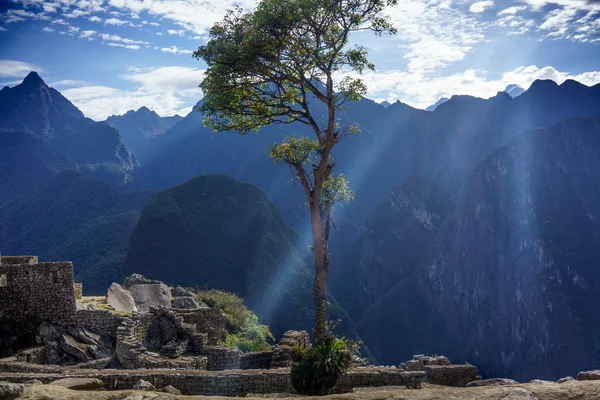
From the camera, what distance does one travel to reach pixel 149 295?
2598cm

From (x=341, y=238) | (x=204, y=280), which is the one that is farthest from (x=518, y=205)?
(x=204, y=280)

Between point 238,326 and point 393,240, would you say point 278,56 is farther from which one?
point 393,240

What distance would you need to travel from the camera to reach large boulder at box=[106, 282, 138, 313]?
22.1 m

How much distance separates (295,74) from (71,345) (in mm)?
12482

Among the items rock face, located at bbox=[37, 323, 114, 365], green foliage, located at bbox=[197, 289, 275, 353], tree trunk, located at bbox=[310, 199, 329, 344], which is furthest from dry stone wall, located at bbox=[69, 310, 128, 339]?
tree trunk, located at bbox=[310, 199, 329, 344]

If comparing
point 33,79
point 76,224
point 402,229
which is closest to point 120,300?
point 76,224

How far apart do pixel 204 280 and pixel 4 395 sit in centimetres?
8640

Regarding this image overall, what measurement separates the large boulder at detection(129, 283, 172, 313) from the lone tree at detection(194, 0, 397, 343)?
34.4 ft

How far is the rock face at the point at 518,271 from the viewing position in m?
124

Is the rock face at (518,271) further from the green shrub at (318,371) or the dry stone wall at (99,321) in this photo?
the green shrub at (318,371)

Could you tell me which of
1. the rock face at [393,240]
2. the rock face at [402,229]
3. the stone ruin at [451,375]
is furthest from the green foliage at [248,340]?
the rock face at [402,229]

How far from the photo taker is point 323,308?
16.9m

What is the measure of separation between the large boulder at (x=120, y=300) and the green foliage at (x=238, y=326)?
4.54 m

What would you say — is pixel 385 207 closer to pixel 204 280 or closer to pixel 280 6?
pixel 204 280
